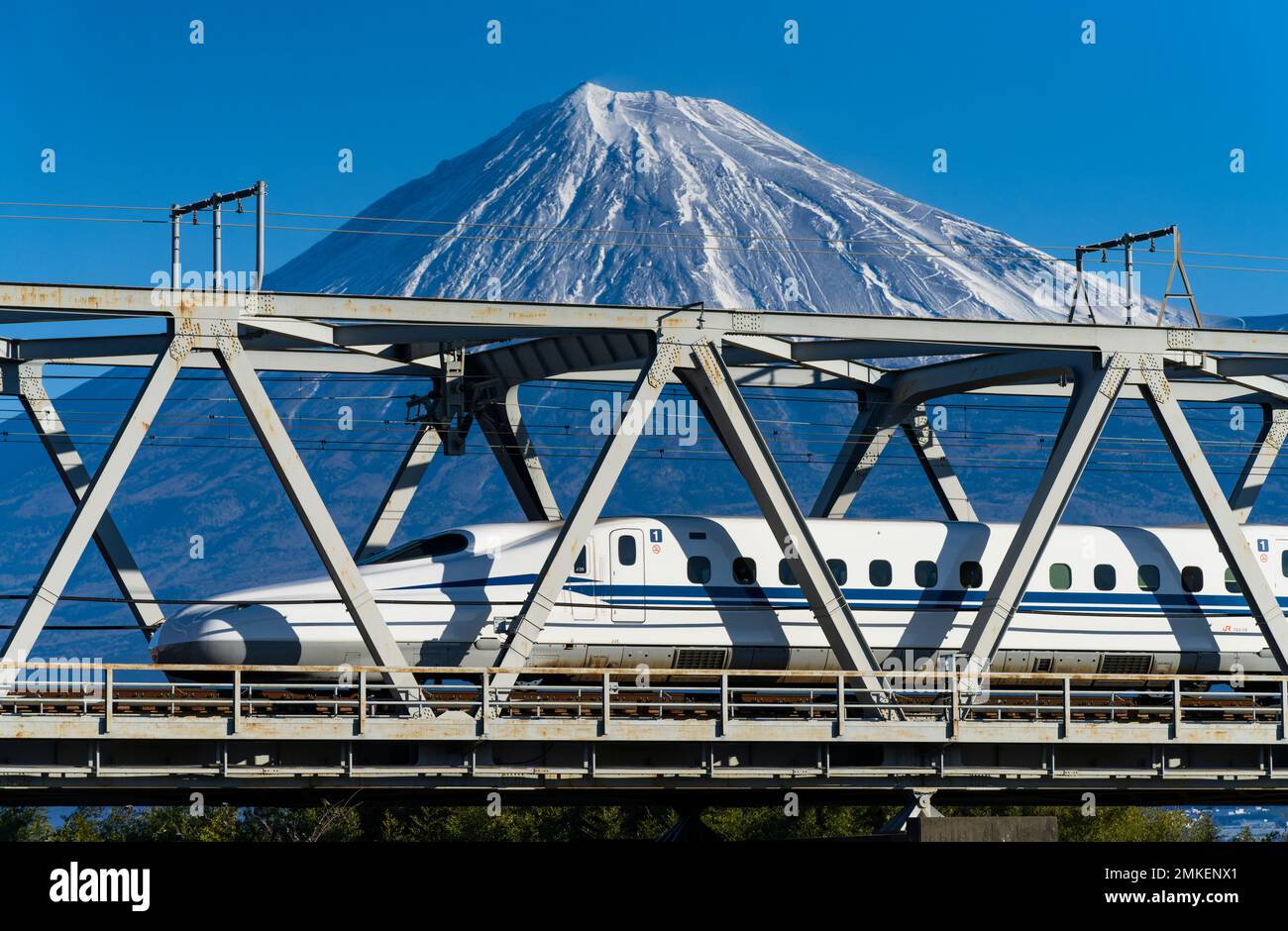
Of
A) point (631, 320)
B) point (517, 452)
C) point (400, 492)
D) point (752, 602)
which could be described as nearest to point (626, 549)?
point (752, 602)

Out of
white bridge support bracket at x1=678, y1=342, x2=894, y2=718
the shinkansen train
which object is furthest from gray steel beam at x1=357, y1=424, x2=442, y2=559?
white bridge support bracket at x1=678, y1=342, x2=894, y2=718

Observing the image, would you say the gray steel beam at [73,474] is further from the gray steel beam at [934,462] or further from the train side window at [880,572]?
the gray steel beam at [934,462]

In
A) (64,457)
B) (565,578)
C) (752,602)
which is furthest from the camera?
(752,602)

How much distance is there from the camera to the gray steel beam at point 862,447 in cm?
5178

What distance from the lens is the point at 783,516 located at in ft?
132

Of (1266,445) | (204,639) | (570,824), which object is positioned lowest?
(570,824)

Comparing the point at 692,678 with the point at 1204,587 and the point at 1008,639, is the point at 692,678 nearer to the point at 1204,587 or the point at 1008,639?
the point at 1008,639

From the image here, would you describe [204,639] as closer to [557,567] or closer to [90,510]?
[90,510]

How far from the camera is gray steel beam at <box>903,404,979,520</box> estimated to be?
172 ft

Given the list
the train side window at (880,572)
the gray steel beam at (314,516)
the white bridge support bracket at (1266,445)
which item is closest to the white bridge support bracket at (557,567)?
the gray steel beam at (314,516)

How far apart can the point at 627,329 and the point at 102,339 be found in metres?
12.7

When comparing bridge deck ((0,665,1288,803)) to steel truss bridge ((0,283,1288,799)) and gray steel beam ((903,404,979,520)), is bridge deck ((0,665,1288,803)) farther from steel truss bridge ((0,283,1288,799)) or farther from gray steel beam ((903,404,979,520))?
gray steel beam ((903,404,979,520))

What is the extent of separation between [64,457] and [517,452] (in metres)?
10.8
